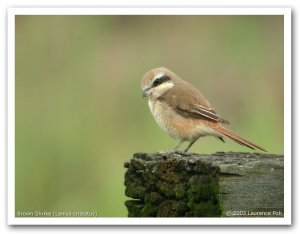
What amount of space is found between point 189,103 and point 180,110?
111mm

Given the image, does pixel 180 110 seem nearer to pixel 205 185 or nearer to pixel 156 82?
pixel 156 82

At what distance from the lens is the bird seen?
752 centimetres

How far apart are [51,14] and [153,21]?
126 centimetres

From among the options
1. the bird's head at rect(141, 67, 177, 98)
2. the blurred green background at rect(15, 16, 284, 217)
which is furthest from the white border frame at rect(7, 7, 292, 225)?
the bird's head at rect(141, 67, 177, 98)

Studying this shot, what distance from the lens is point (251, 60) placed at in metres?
8.84

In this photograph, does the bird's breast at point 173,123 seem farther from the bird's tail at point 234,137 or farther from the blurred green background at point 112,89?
the blurred green background at point 112,89

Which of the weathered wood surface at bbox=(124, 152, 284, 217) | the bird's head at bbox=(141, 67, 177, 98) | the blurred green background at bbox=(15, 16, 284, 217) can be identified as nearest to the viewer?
the weathered wood surface at bbox=(124, 152, 284, 217)

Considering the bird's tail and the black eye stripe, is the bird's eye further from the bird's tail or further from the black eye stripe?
the bird's tail

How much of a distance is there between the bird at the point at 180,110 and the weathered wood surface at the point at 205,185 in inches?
40.0

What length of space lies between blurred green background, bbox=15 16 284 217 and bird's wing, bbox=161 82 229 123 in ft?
2.38
